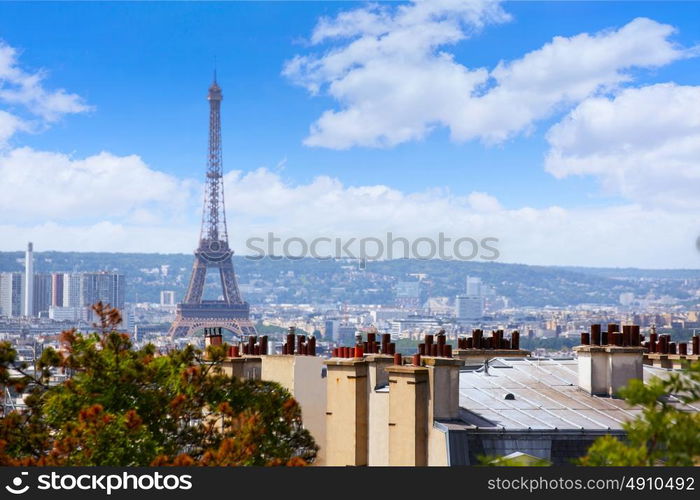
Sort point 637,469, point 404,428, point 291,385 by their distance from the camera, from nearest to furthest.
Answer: point 637,469 < point 404,428 < point 291,385

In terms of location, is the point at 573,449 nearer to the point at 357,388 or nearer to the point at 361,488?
the point at 357,388

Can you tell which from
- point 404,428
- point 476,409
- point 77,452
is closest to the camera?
point 77,452

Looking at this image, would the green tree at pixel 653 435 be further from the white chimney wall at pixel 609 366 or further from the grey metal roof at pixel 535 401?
the white chimney wall at pixel 609 366

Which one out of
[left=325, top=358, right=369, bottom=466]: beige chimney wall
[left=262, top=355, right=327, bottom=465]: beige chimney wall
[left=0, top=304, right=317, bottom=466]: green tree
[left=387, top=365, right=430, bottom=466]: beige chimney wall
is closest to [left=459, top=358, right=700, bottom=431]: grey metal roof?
[left=387, top=365, right=430, bottom=466]: beige chimney wall

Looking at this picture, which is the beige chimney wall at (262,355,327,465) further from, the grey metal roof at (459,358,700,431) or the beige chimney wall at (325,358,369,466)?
the beige chimney wall at (325,358,369,466)

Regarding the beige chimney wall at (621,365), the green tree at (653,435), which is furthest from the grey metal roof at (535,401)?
the green tree at (653,435)

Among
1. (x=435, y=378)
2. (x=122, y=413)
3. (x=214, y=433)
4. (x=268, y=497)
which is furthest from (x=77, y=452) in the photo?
(x=435, y=378)

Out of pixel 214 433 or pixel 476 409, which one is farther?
pixel 476 409
